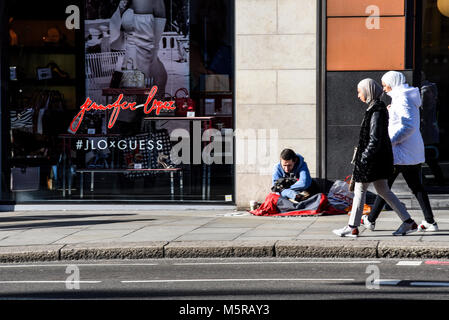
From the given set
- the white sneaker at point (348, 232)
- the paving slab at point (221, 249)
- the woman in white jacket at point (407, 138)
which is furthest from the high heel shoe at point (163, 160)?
the woman in white jacket at point (407, 138)

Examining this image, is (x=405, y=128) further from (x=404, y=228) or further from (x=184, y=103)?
(x=184, y=103)

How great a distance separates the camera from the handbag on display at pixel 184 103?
41.4 ft

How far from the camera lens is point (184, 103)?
12.6 m

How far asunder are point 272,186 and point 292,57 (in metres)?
1.82

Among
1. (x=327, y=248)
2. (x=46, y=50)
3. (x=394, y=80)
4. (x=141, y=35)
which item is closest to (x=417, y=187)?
(x=394, y=80)

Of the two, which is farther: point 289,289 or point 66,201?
point 66,201

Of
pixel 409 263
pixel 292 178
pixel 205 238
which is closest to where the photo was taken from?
pixel 409 263

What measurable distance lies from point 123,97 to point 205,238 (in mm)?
3907

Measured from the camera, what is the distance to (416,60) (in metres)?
12.0

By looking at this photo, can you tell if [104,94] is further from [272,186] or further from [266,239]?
[266,239]

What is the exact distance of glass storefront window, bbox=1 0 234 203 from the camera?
1256cm
